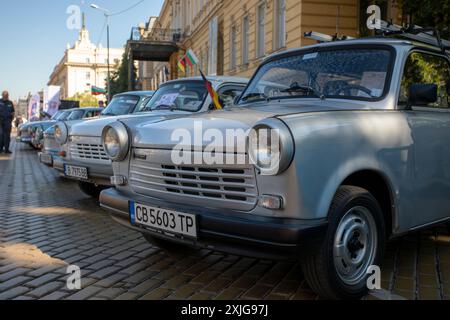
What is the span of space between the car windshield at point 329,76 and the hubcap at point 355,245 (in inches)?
37.4

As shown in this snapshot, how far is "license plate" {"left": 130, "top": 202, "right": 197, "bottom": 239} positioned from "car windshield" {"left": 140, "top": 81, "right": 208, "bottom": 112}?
2.96 meters

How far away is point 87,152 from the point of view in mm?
5832

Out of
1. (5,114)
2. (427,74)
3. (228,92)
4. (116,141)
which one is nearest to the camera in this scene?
(116,141)

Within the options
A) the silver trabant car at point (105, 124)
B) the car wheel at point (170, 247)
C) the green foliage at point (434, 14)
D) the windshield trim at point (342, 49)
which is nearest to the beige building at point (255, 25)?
the green foliage at point (434, 14)

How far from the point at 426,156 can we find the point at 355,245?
0.99 metres

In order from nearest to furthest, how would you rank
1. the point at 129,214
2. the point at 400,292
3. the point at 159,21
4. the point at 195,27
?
the point at 400,292 → the point at 129,214 → the point at 195,27 → the point at 159,21

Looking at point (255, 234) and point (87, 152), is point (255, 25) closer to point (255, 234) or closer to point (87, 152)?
point (87, 152)

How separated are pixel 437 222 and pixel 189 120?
6.95ft

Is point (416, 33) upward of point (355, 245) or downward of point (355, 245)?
upward

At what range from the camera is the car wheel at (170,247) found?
3.96m

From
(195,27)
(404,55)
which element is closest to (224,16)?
(195,27)

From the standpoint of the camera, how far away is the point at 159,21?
179 feet

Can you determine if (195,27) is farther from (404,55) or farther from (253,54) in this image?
→ (404,55)

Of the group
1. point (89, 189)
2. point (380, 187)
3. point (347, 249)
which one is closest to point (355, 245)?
point (347, 249)
